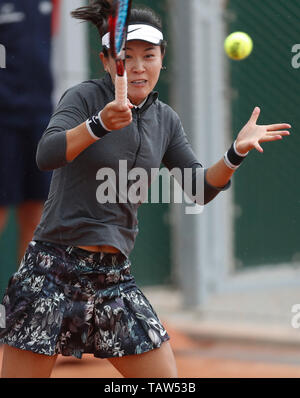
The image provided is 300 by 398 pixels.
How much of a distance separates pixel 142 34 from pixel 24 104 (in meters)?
1.62

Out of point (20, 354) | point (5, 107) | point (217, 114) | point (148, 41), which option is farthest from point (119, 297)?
point (217, 114)

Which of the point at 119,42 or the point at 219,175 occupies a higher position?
the point at 119,42

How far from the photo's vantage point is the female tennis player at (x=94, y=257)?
2488mm

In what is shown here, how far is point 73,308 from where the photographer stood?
251 cm

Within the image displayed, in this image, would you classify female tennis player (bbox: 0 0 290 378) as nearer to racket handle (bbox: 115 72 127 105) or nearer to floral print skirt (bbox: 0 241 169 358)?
floral print skirt (bbox: 0 241 169 358)

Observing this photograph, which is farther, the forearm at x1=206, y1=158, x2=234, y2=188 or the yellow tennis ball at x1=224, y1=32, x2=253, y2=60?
the yellow tennis ball at x1=224, y1=32, x2=253, y2=60

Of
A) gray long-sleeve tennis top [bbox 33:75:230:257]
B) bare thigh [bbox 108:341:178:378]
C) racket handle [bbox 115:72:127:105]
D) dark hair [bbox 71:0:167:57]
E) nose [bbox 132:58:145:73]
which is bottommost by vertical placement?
bare thigh [bbox 108:341:178:378]

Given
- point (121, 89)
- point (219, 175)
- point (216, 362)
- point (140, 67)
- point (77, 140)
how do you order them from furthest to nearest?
point (216, 362)
point (219, 175)
point (140, 67)
point (77, 140)
point (121, 89)

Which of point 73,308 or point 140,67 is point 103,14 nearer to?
point 140,67

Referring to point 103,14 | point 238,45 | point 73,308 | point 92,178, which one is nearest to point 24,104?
point 238,45

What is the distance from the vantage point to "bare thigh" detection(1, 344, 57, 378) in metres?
2.49

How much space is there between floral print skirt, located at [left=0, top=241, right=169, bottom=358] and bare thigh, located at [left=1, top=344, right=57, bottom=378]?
3 centimetres

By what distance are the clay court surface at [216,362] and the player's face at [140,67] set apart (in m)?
2.09

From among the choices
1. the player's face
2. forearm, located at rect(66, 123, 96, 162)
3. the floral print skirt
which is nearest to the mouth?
the player's face
